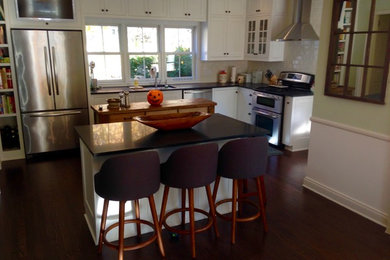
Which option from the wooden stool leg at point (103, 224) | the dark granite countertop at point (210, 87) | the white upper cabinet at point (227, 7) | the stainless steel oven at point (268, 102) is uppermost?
the white upper cabinet at point (227, 7)

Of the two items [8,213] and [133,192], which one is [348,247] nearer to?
[133,192]

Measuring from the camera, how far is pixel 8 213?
3.29 m

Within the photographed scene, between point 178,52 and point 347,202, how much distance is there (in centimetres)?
408

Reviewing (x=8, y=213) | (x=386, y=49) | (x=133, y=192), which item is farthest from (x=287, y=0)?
(x=8, y=213)

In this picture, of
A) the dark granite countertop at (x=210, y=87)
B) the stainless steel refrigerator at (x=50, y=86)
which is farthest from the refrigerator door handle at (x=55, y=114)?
the dark granite countertop at (x=210, y=87)

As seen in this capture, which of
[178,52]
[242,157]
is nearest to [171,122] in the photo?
[242,157]

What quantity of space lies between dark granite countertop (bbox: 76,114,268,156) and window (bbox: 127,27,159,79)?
3088mm

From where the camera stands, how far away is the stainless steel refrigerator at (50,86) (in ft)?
14.9

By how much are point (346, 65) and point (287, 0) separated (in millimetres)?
2660

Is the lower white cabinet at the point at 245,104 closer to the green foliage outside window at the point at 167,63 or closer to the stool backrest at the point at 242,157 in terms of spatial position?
the green foliage outside window at the point at 167,63

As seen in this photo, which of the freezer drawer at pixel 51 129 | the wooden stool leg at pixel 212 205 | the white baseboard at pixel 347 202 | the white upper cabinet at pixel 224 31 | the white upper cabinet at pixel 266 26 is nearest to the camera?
the wooden stool leg at pixel 212 205

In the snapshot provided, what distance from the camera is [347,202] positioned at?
3.46 meters

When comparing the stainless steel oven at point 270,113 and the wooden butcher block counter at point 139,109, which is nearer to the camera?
the wooden butcher block counter at point 139,109

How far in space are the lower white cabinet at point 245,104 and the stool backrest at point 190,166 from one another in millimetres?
3492
